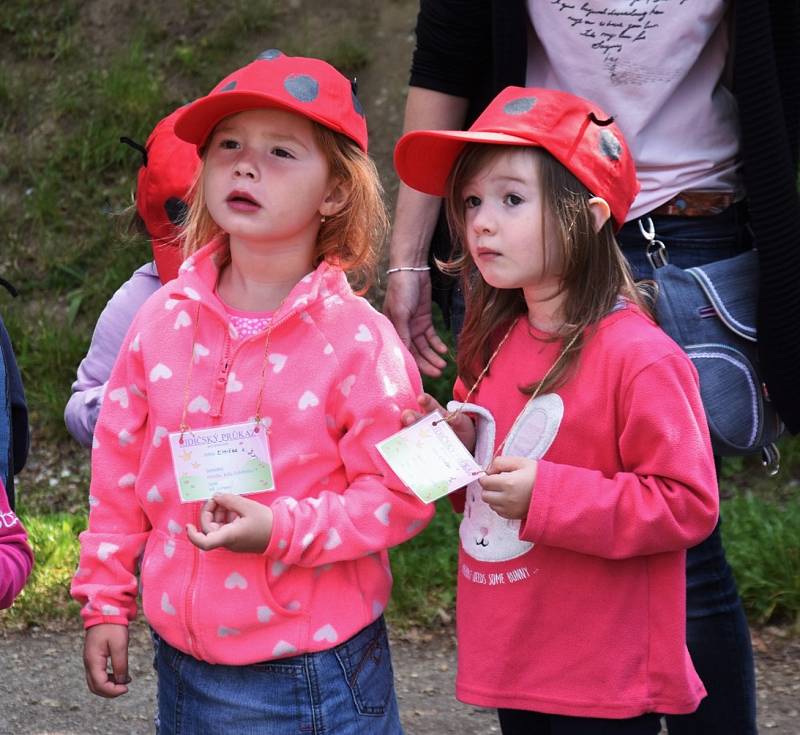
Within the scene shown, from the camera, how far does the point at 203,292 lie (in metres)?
2.41

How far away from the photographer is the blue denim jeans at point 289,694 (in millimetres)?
2309

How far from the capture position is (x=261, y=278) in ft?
→ 8.18

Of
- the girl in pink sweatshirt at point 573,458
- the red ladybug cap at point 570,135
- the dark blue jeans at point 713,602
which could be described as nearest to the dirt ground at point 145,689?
the dark blue jeans at point 713,602

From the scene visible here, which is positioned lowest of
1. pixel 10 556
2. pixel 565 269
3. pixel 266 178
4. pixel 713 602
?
pixel 713 602

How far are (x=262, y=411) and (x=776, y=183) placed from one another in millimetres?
1021

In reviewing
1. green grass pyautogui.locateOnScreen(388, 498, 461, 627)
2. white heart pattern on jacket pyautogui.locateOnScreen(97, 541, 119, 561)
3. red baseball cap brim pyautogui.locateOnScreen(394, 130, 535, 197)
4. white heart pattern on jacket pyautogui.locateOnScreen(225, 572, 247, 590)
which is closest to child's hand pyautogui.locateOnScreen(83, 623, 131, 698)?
white heart pattern on jacket pyautogui.locateOnScreen(97, 541, 119, 561)

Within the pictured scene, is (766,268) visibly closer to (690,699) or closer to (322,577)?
(690,699)

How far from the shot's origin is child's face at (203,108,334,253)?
2396mm

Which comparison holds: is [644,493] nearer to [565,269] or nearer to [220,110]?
[565,269]

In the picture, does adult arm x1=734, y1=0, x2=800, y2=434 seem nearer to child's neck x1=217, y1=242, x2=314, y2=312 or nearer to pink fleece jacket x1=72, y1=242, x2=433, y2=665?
pink fleece jacket x1=72, y1=242, x2=433, y2=665

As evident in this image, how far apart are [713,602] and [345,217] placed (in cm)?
104

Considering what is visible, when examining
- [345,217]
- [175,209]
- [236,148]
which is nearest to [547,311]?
[345,217]

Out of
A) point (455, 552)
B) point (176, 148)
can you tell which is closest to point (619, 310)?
point (176, 148)

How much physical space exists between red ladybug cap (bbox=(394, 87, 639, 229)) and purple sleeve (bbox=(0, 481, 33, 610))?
0.99 meters
